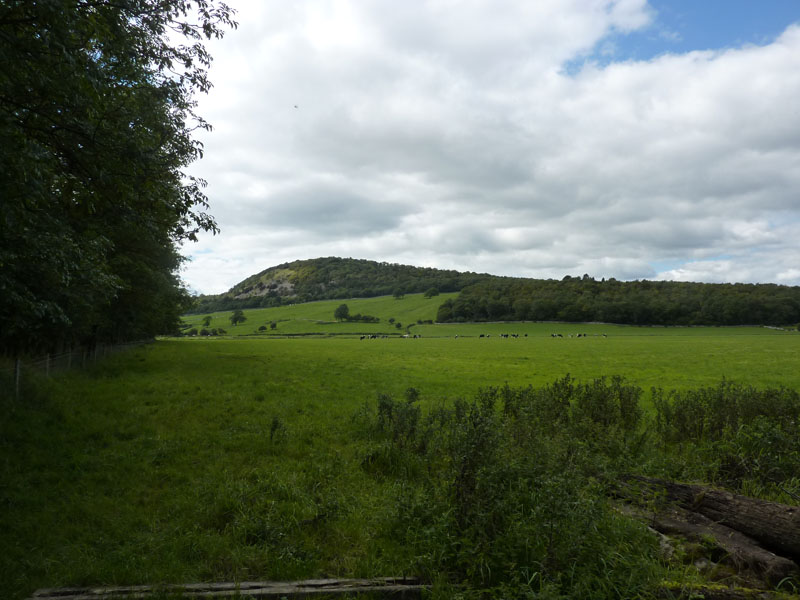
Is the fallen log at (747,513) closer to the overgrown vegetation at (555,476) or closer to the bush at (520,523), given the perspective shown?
the overgrown vegetation at (555,476)

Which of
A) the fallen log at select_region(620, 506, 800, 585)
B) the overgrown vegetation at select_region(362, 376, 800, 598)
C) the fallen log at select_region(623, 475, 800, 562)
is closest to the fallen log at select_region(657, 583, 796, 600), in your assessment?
the overgrown vegetation at select_region(362, 376, 800, 598)

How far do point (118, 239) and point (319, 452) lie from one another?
1578cm

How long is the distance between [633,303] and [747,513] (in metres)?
127

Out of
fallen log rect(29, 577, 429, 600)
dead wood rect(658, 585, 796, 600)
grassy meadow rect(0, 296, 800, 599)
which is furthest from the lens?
grassy meadow rect(0, 296, 800, 599)

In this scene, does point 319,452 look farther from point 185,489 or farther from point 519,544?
point 519,544

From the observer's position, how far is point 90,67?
6512mm

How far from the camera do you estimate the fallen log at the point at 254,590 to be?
4852 mm

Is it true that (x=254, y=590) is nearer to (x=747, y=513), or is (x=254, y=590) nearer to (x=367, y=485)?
(x=367, y=485)

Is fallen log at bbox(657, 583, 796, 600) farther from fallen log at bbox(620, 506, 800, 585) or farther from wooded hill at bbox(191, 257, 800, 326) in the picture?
wooded hill at bbox(191, 257, 800, 326)

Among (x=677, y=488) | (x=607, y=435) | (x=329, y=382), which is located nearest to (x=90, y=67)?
(x=677, y=488)

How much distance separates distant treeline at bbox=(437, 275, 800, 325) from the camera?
110062 mm

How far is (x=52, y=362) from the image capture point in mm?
19062

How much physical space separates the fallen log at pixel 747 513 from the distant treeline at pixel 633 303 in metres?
124

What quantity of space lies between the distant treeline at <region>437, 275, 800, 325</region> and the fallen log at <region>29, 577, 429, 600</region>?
127927 millimetres
